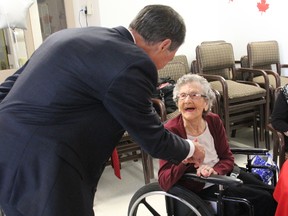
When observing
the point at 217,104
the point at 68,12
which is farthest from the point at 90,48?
the point at 68,12

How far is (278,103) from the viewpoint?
2.18 metres

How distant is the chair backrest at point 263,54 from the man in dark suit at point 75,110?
2.80m

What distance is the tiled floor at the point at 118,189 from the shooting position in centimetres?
227

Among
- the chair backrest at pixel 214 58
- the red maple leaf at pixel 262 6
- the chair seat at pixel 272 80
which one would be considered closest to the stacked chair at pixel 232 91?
the chair backrest at pixel 214 58

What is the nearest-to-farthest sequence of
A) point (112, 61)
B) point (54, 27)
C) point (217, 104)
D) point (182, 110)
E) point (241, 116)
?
point (112, 61), point (182, 110), point (217, 104), point (241, 116), point (54, 27)

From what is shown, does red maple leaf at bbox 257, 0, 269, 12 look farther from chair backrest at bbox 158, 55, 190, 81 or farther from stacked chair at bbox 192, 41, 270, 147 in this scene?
chair backrest at bbox 158, 55, 190, 81

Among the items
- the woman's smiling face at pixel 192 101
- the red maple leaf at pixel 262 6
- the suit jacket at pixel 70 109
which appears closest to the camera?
the suit jacket at pixel 70 109

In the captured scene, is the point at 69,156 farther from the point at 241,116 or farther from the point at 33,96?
the point at 241,116

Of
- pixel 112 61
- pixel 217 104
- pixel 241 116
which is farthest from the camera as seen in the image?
pixel 241 116

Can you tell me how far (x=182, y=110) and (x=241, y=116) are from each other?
1.59m

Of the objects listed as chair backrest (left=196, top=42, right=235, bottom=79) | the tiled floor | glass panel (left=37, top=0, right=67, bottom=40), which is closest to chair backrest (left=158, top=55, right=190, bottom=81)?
chair backrest (left=196, top=42, right=235, bottom=79)

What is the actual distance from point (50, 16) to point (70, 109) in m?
3.10

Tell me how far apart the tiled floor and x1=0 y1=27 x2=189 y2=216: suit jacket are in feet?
4.21

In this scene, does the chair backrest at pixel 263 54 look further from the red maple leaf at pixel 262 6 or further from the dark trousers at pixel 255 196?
the dark trousers at pixel 255 196
